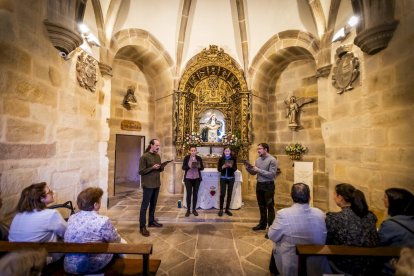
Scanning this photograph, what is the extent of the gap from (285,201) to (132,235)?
4065 mm

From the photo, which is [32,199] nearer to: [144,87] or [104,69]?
[104,69]

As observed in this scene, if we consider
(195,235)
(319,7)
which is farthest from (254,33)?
(195,235)

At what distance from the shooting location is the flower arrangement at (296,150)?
240 inches

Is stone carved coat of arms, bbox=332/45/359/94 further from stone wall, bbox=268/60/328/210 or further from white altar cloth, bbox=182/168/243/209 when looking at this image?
white altar cloth, bbox=182/168/243/209

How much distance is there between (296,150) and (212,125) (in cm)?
253

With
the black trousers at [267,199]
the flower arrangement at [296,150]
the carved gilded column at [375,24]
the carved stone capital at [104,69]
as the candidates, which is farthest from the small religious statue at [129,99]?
the carved gilded column at [375,24]

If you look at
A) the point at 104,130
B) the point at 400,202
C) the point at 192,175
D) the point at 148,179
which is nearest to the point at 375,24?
the point at 400,202

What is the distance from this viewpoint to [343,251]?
165 cm

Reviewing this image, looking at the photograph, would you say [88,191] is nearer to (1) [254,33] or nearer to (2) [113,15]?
(2) [113,15]

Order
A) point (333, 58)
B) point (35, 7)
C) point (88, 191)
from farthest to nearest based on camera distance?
1. point (333, 58)
2. point (35, 7)
3. point (88, 191)

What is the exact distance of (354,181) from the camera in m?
3.82

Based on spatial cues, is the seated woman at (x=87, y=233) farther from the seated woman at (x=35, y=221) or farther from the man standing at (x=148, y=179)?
the man standing at (x=148, y=179)

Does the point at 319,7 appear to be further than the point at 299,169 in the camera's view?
No

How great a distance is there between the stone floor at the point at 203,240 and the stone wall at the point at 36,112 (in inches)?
54.7
